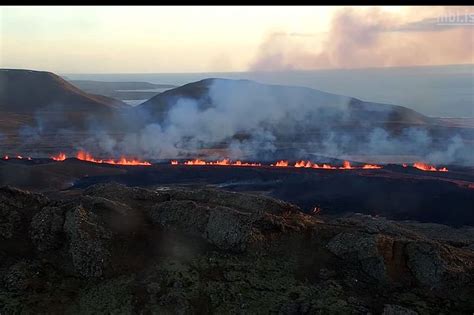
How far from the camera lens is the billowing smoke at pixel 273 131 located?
2244 inches

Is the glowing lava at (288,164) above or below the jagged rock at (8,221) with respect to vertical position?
below

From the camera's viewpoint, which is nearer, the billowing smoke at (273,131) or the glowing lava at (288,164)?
the glowing lava at (288,164)

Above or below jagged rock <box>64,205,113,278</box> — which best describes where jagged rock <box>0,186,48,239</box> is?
above

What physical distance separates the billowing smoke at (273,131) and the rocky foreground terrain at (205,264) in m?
36.3

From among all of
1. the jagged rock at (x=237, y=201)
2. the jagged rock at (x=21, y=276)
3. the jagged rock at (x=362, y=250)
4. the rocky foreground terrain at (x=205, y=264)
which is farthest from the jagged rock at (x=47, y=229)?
the jagged rock at (x=362, y=250)

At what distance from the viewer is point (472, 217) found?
28.1 metres

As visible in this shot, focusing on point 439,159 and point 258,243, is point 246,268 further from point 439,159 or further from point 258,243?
point 439,159

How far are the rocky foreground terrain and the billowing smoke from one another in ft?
119

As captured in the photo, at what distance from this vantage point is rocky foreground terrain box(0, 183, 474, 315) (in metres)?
11.5

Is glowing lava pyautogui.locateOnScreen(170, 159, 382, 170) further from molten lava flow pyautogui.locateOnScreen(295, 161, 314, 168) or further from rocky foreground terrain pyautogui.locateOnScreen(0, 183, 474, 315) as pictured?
rocky foreground terrain pyautogui.locateOnScreen(0, 183, 474, 315)

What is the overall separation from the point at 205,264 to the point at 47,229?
14.1ft

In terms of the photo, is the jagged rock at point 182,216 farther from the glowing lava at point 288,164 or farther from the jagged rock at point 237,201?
the glowing lava at point 288,164

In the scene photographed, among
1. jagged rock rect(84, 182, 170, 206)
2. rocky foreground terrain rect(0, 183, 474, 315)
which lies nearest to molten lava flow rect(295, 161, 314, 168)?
jagged rock rect(84, 182, 170, 206)

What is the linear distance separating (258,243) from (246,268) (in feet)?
2.96
